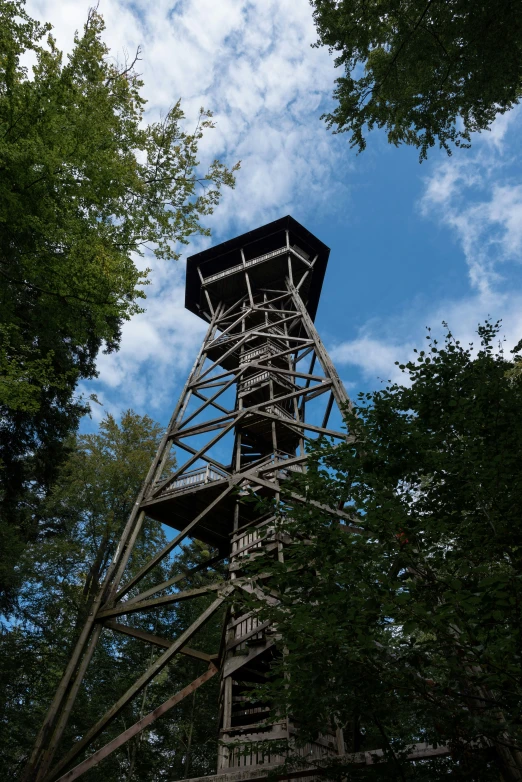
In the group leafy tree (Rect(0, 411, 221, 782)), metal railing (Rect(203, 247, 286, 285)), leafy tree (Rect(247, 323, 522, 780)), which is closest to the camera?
leafy tree (Rect(247, 323, 522, 780))

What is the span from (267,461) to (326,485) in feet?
21.5

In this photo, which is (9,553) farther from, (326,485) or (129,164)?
(326,485)

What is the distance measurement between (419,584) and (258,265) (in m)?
15.0

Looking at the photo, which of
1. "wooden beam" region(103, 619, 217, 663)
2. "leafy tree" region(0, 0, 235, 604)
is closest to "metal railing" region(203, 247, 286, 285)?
"leafy tree" region(0, 0, 235, 604)

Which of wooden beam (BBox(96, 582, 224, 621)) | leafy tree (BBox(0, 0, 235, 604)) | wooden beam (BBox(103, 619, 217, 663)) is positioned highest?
leafy tree (BBox(0, 0, 235, 604))

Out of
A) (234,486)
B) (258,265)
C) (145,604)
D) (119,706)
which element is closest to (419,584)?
(234,486)

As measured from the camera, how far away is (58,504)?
1691 centimetres

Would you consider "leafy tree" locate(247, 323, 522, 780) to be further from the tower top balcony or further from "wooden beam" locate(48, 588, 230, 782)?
the tower top balcony

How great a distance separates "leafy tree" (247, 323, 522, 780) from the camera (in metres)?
3.75

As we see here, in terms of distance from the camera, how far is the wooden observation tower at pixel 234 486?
771cm

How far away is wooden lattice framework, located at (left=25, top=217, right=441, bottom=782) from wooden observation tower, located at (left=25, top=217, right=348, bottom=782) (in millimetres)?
29

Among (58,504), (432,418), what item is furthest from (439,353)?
(58,504)

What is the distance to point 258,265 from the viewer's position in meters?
18.4

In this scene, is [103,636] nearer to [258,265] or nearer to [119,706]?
[119,706]
